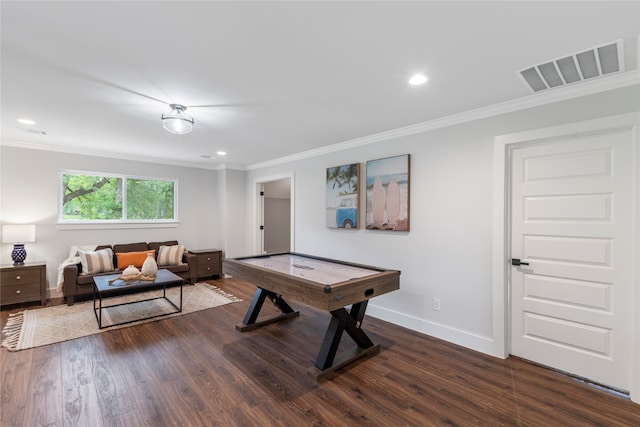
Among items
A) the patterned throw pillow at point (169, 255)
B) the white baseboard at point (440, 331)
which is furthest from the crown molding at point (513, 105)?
the patterned throw pillow at point (169, 255)

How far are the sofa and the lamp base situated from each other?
0.61m

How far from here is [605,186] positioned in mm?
2217

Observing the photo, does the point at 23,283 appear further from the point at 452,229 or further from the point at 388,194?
the point at 452,229

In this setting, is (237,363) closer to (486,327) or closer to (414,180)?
(486,327)

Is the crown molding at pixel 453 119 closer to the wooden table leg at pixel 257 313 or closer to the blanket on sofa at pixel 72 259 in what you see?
the blanket on sofa at pixel 72 259

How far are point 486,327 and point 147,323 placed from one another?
382 cm

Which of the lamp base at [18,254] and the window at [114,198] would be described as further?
the window at [114,198]

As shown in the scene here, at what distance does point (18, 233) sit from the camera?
397 centimetres

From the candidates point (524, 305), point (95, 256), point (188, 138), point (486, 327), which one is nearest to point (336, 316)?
point (486, 327)

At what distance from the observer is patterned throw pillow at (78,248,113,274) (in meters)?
4.29

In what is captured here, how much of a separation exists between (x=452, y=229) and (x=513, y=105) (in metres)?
1.28

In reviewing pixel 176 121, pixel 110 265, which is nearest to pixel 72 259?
pixel 110 265

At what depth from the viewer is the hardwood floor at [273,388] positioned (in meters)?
1.90

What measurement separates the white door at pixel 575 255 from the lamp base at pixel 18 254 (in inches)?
246
